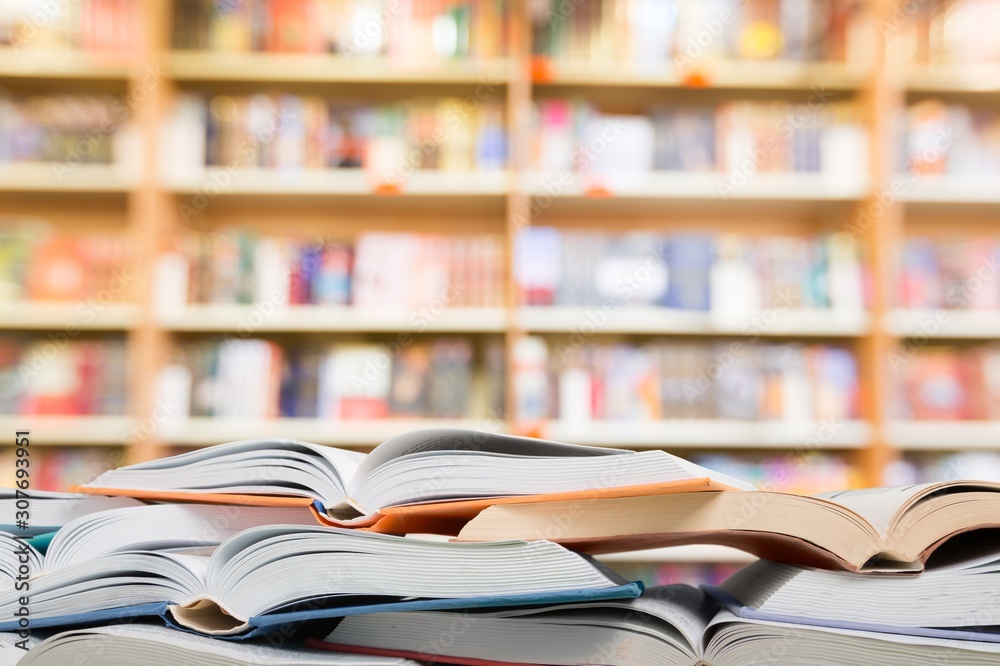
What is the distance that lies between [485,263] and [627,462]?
1726 millimetres

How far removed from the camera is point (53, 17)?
6.61 feet

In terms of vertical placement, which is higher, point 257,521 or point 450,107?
point 450,107

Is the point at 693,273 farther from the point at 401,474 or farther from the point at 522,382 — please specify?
the point at 401,474

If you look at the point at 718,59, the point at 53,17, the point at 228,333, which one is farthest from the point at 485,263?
the point at 53,17

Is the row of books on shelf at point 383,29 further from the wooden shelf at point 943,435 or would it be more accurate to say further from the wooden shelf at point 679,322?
the wooden shelf at point 943,435

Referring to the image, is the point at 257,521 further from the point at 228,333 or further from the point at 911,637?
the point at 228,333

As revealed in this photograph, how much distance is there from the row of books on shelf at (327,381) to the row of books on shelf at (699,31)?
0.91 metres

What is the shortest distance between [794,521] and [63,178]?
2185 mm

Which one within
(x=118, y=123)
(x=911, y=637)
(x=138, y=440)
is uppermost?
(x=118, y=123)

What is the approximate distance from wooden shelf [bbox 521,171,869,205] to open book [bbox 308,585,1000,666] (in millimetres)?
1779

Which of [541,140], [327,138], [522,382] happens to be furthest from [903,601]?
[327,138]

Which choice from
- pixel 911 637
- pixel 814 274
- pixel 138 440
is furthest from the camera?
pixel 814 274

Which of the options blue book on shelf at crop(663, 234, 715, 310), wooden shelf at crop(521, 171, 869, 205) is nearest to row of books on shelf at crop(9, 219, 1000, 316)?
blue book on shelf at crop(663, 234, 715, 310)

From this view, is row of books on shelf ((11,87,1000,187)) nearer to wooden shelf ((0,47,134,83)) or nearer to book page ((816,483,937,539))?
wooden shelf ((0,47,134,83))
